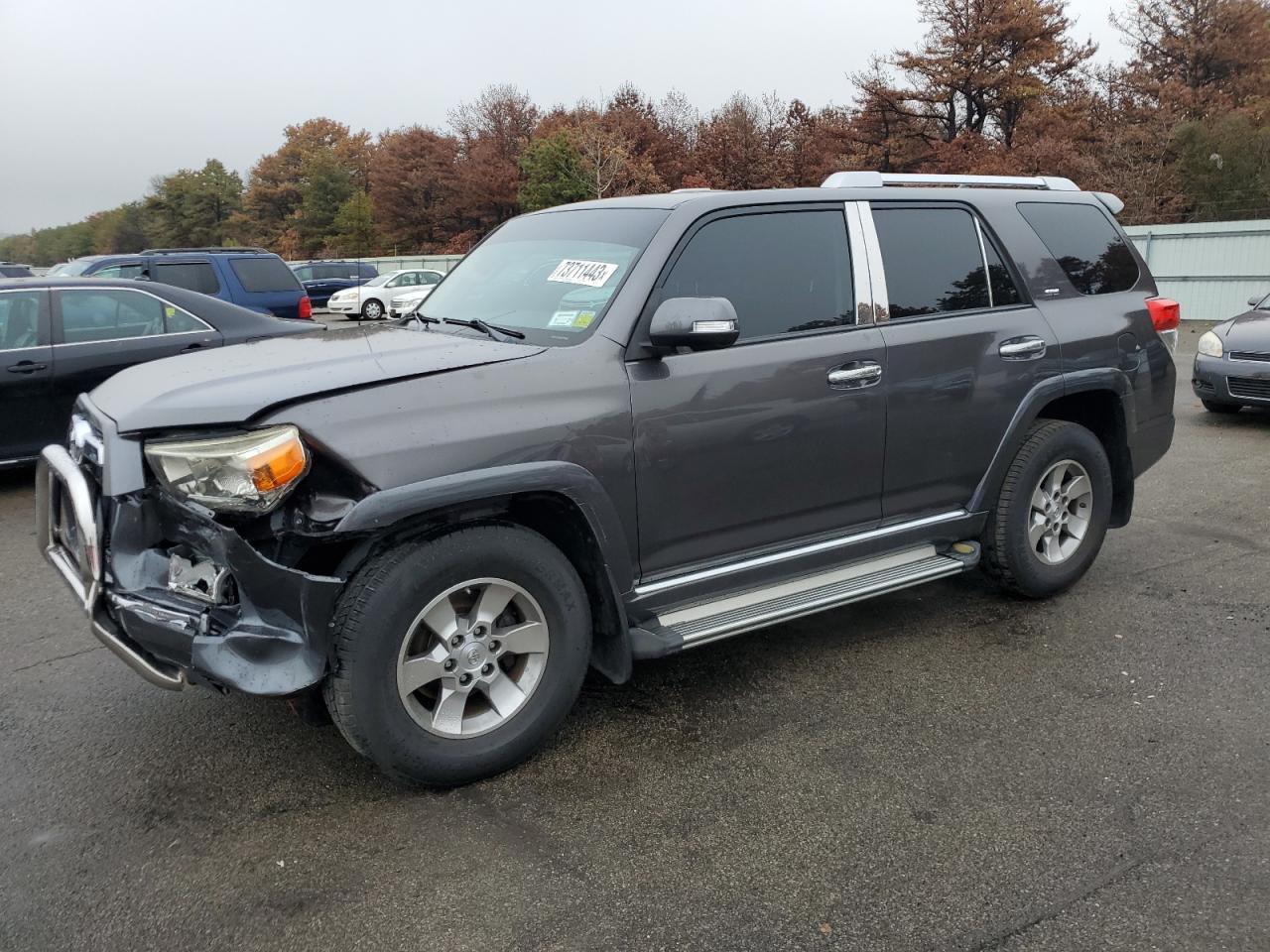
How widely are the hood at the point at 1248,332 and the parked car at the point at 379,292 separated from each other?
21.3m

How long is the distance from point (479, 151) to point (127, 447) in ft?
189

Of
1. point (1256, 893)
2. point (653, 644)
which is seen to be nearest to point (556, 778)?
point (653, 644)

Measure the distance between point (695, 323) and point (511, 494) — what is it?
0.83 meters

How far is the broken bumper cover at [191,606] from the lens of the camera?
2836 millimetres

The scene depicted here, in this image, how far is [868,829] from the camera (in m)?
3.00

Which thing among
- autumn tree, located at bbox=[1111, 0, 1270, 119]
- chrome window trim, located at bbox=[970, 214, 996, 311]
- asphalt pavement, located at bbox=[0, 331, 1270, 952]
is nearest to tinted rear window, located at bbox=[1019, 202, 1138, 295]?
chrome window trim, located at bbox=[970, 214, 996, 311]

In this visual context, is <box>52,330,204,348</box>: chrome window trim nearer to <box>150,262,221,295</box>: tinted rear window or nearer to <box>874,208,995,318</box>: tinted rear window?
<box>150,262,221,295</box>: tinted rear window

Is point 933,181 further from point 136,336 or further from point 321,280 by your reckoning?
point 321,280

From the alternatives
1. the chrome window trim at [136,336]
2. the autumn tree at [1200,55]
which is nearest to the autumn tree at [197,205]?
the autumn tree at [1200,55]

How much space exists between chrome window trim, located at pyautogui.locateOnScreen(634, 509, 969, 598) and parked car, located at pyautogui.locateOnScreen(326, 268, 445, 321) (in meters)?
24.2

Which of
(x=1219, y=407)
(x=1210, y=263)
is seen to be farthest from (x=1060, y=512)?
(x=1210, y=263)

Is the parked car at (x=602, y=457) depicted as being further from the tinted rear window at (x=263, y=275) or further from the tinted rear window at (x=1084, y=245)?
the tinted rear window at (x=263, y=275)

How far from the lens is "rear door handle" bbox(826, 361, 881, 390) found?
12.7 ft

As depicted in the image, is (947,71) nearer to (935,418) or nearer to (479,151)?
(479,151)
